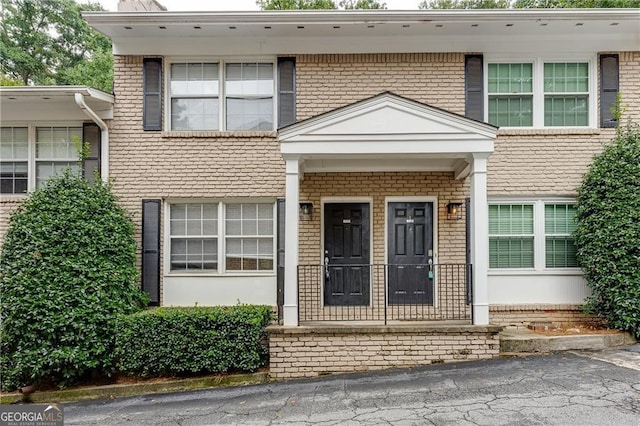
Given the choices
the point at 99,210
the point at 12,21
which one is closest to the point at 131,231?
the point at 99,210

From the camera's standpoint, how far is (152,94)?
7.55 meters

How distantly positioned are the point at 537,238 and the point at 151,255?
7.02 m

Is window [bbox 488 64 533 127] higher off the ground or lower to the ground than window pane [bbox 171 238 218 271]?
higher

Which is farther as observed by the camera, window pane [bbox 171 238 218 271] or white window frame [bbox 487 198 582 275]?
window pane [bbox 171 238 218 271]

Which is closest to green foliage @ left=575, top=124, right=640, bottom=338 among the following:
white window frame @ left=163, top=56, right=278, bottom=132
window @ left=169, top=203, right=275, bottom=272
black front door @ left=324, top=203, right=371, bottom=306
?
black front door @ left=324, top=203, right=371, bottom=306

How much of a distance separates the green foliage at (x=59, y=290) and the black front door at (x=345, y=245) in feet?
11.3

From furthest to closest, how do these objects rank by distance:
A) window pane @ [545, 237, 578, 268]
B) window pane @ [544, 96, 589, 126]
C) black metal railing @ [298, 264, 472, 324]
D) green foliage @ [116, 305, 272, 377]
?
1. window pane @ [544, 96, 589, 126]
2. window pane @ [545, 237, 578, 268]
3. black metal railing @ [298, 264, 472, 324]
4. green foliage @ [116, 305, 272, 377]

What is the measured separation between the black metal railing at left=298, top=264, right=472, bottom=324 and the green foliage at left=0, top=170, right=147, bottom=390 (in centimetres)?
304

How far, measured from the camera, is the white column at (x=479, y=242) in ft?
20.1

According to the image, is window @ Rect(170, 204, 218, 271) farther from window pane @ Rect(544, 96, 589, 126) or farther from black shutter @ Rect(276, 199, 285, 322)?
window pane @ Rect(544, 96, 589, 126)

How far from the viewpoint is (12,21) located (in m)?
20.6

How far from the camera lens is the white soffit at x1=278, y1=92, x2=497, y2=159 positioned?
618 cm

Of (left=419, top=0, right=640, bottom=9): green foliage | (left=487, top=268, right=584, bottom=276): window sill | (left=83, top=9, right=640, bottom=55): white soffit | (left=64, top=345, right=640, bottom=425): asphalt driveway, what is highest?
(left=419, top=0, right=640, bottom=9): green foliage

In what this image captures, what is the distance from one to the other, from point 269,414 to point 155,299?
3677mm
